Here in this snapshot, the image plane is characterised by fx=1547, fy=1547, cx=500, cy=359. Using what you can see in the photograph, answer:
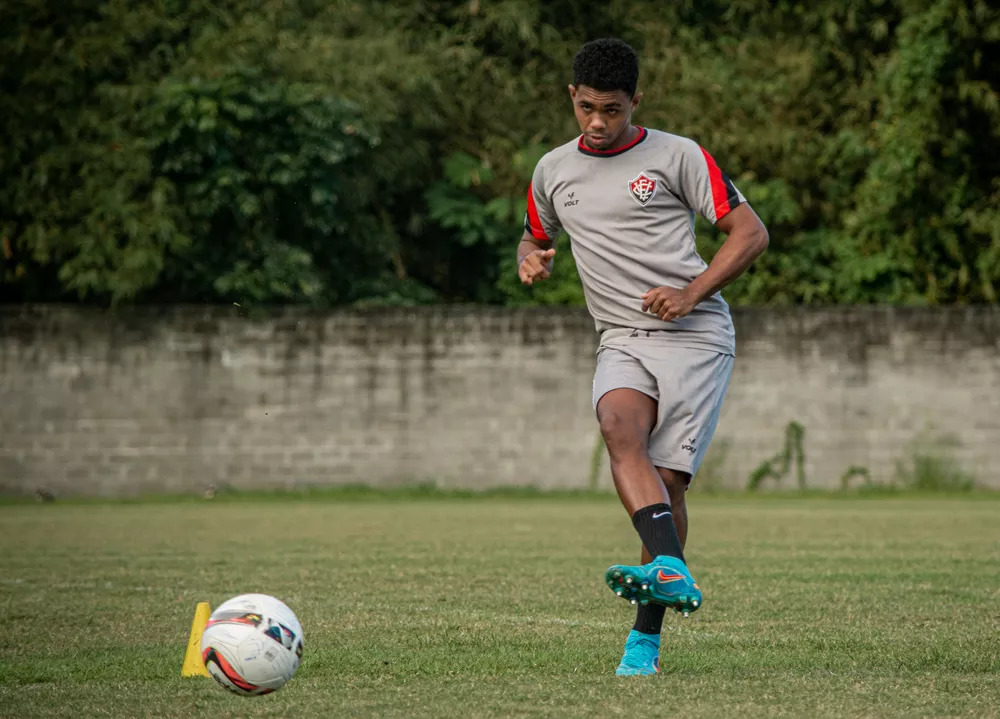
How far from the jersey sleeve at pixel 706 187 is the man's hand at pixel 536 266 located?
0.62m

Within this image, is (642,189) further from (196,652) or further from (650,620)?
(196,652)

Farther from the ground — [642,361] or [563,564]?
[642,361]

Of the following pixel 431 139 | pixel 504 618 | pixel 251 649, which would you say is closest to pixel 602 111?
pixel 251 649

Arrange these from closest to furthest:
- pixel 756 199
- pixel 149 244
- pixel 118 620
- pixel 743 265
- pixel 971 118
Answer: pixel 743 265, pixel 118 620, pixel 149 244, pixel 971 118, pixel 756 199

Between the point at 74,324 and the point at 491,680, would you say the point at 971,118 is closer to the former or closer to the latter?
the point at 74,324

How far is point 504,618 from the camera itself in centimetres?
714

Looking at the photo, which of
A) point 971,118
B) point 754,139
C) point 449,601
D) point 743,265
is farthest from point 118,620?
point 754,139

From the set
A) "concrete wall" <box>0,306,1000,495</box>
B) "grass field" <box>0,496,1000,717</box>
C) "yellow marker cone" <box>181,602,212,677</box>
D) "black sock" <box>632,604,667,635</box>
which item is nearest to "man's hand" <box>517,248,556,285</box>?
"black sock" <box>632,604,667,635</box>

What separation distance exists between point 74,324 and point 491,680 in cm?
1564

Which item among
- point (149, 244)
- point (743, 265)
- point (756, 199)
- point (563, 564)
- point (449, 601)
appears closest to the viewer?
point (743, 265)

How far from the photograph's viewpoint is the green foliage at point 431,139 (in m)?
20.2

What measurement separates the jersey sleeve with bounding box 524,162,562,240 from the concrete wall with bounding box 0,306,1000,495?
1383 cm

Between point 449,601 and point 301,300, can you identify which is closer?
point 449,601

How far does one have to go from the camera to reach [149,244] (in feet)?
65.0
